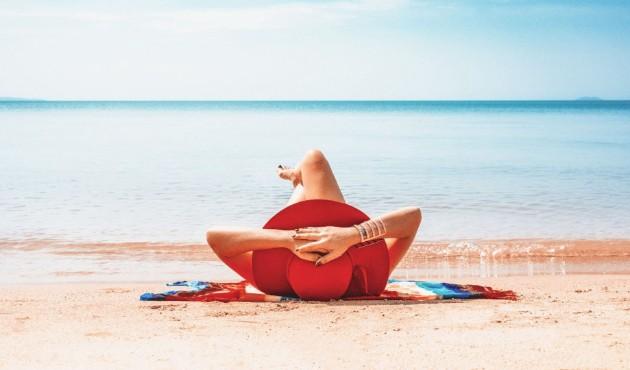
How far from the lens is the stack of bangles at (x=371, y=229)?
474 cm

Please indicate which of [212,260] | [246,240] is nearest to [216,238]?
[246,240]

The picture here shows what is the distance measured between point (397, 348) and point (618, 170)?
15225mm

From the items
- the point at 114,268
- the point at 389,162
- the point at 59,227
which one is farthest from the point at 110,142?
the point at 114,268

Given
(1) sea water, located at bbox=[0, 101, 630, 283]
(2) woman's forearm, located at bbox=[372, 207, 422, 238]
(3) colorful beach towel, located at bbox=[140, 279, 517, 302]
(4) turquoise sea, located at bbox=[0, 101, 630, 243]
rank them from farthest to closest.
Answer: (4) turquoise sea, located at bbox=[0, 101, 630, 243] → (1) sea water, located at bbox=[0, 101, 630, 283] → (3) colorful beach towel, located at bbox=[140, 279, 517, 302] → (2) woman's forearm, located at bbox=[372, 207, 422, 238]

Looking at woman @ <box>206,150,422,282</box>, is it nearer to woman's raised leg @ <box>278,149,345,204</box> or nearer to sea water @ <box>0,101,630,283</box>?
woman's raised leg @ <box>278,149,345,204</box>

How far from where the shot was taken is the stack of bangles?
474cm

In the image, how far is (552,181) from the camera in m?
15.3

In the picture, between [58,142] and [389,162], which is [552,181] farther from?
[58,142]

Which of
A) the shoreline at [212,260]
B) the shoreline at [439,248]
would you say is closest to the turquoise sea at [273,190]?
the shoreline at [439,248]

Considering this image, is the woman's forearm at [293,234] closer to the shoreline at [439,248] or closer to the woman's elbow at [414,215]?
the woman's elbow at [414,215]

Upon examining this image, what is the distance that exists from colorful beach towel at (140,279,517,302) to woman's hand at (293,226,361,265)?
42 centimetres

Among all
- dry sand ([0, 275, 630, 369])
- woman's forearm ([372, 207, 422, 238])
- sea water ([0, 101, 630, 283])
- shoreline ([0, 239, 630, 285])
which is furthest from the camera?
sea water ([0, 101, 630, 283])

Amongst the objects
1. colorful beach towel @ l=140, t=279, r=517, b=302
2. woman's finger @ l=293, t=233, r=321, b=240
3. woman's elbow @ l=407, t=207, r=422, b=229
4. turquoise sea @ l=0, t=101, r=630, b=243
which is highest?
woman's elbow @ l=407, t=207, r=422, b=229

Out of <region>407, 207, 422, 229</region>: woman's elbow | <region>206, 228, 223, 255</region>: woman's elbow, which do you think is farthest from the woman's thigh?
<region>206, 228, 223, 255</region>: woman's elbow
